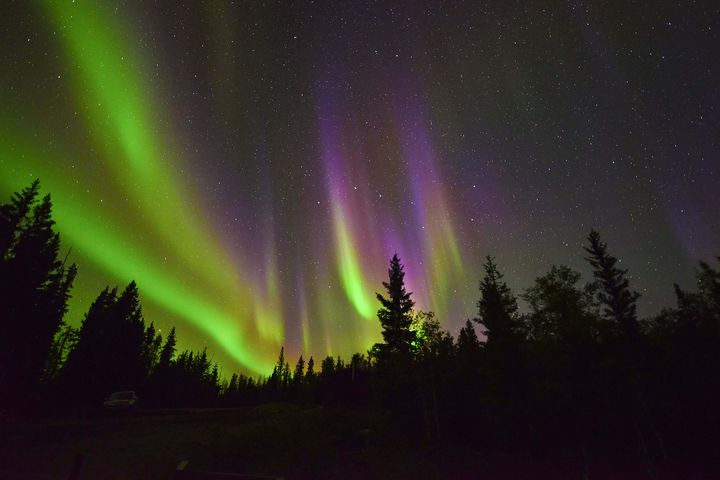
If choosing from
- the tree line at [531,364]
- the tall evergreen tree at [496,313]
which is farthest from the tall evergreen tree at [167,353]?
the tall evergreen tree at [496,313]

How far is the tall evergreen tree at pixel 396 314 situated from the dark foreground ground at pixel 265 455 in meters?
12.1

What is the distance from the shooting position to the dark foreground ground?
18141 millimetres

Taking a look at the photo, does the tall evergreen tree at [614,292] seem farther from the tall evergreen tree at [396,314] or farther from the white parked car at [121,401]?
the white parked car at [121,401]

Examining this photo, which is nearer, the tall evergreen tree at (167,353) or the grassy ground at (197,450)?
the grassy ground at (197,450)

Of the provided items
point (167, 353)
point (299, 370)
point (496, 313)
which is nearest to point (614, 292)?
point (496, 313)

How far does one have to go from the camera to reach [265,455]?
25109 millimetres

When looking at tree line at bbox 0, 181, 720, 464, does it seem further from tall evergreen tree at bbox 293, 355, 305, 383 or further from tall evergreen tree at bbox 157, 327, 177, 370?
tall evergreen tree at bbox 293, 355, 305, 383

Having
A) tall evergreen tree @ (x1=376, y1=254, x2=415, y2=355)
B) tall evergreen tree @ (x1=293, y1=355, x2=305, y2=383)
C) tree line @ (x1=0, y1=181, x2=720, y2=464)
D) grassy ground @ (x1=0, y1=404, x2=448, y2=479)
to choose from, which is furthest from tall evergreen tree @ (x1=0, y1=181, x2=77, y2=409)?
tall evergreen tree @ (x1=293, y1=355, x2=305, y2=383)

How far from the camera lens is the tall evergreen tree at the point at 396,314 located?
44.8m

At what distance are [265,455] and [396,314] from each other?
1002 inches

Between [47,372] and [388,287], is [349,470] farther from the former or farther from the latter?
[47,372]

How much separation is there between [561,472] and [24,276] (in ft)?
163

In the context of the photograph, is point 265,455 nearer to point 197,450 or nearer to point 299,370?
point 197,450

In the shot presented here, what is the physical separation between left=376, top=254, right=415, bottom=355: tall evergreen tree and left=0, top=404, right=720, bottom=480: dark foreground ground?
12128 mm
